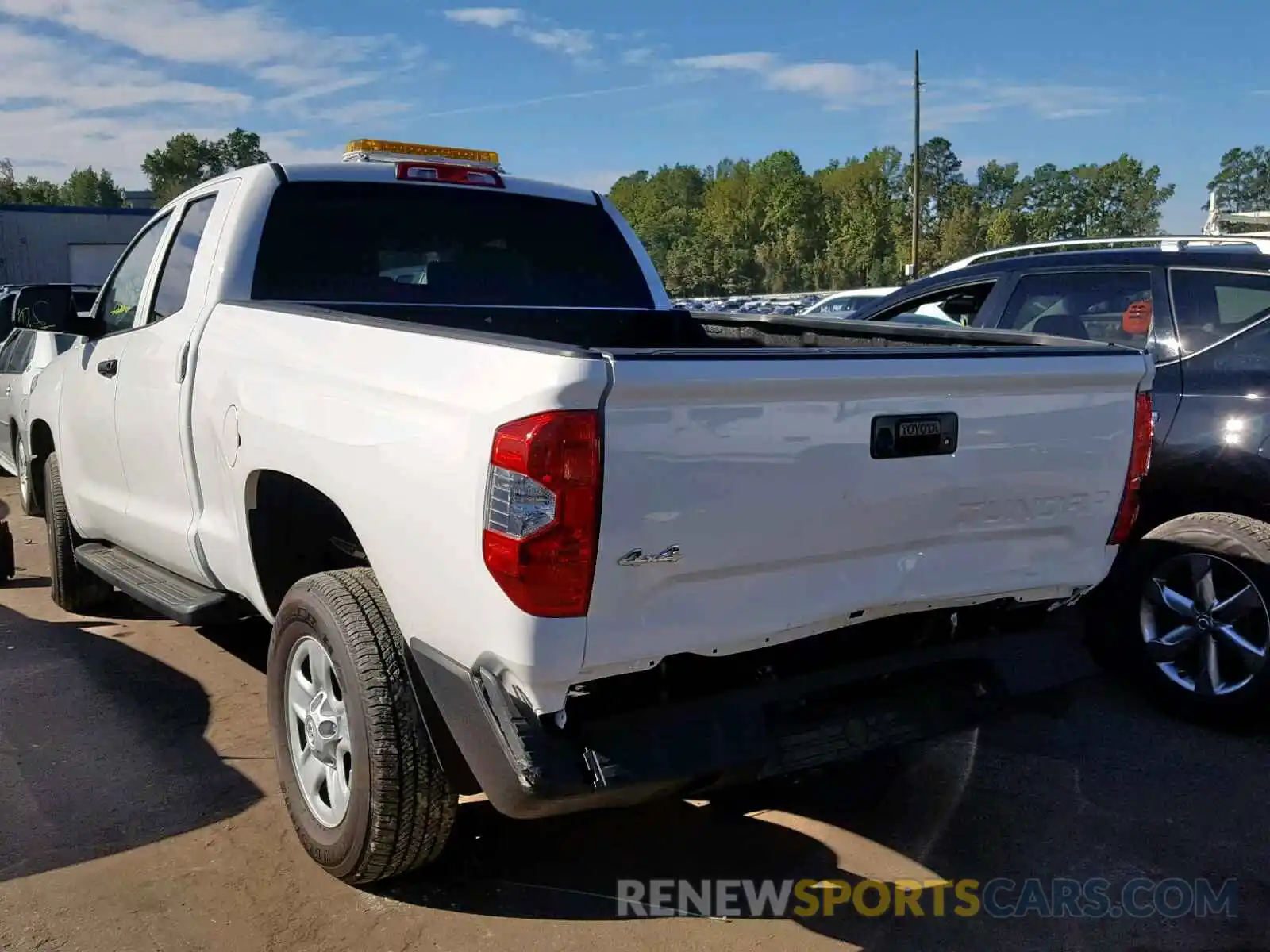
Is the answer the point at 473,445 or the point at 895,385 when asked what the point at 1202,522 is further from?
the point at 473,445

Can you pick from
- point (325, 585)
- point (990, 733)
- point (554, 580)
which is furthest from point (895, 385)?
point (990, 733)

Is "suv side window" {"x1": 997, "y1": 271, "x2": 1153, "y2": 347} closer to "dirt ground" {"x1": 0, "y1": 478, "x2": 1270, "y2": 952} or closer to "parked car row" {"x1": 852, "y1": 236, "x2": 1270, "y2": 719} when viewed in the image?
"parked car row" {"x1": 852, "y1": 236, "x2": 1270, "y2": 719}

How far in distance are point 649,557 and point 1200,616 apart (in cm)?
283

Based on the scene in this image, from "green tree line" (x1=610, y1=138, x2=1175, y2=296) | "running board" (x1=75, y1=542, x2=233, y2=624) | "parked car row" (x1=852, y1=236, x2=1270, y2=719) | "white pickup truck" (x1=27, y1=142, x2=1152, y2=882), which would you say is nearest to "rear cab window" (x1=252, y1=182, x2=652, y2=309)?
"white pickup truck" (x1=27, y1=142, x2=1152, y2=882)

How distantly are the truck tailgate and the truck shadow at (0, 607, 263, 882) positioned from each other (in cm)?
192

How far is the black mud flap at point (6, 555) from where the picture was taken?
21.4 feet

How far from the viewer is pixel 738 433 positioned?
2617mm

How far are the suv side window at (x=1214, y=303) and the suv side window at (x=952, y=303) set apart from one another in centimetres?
99

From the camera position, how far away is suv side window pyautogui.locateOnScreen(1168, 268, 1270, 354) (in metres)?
4.48

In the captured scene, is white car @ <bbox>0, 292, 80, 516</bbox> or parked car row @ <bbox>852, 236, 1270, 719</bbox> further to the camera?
white car @ <bbox>0, 292, 80, 516</bbox>

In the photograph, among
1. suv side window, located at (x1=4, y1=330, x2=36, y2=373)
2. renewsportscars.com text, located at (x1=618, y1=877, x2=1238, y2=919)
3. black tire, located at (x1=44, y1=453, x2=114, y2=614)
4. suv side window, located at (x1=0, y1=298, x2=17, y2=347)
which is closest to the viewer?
renewsportscars.com text, located at (x1=618, y1=877, x2=1238, y2=919)

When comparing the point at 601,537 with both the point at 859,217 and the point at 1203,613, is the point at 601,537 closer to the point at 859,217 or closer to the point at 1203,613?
the point at 1203,613

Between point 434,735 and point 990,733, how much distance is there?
243 cm

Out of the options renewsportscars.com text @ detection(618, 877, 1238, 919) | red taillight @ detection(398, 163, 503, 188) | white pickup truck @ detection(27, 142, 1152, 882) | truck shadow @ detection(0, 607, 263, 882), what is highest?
red taillight @ detection(398, 163, 503, 188)
